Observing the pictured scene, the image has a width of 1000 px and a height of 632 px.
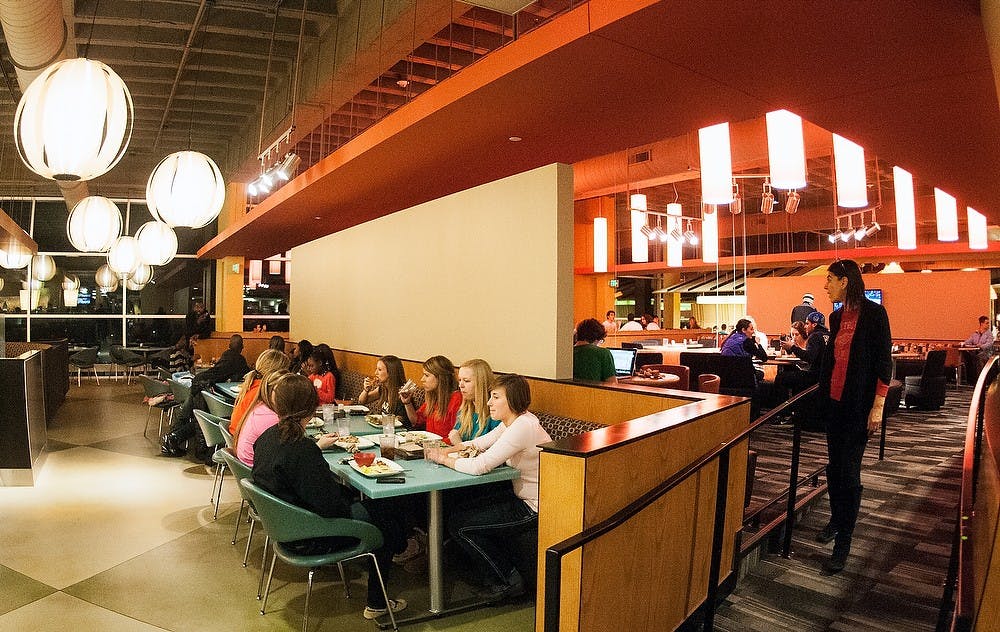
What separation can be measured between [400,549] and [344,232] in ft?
Result: 20.4

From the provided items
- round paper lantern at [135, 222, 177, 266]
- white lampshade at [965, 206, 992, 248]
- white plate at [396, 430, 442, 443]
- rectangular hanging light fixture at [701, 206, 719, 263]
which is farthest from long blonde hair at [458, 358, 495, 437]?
white lampshade at [965, 206, 992, 248]

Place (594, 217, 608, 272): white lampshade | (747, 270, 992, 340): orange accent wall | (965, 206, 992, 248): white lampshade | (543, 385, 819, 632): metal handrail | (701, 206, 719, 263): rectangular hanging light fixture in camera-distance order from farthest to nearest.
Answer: (747, 270, 992, 340): orange accent wall, (594, 217, 608, 272): white lampshade, (701, 206, 719, 263): rectangular hanging light fixture, (965, 206, 992, 248): white lampshade, (543, 385, 819, 632): metal handrail

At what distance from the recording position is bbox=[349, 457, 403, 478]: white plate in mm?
3303

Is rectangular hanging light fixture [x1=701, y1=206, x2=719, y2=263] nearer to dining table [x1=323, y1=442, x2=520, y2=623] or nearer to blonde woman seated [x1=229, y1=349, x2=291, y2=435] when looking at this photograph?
blonde woman seated [x1=229, y1=349, x2=291, y2=435]

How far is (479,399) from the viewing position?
4.21 m

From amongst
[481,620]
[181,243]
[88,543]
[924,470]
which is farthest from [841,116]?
[181,243]

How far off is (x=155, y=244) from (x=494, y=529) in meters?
7.00

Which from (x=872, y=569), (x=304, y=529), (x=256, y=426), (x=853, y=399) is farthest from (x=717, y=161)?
(x=304, y=529)

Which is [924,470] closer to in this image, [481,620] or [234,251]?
[481,620]

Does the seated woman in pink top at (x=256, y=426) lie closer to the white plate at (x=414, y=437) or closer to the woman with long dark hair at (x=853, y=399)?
the white plate at (x=414, y=437)

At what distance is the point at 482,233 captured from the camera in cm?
568

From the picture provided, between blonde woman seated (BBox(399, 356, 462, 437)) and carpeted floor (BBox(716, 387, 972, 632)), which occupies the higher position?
blonde woman seated (BBox(399, 356, 462, 437))

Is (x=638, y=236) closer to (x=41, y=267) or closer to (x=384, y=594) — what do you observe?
(x=384, y=594)

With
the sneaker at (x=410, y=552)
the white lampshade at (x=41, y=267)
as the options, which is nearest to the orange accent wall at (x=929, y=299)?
the sneaker at (x=410, y=552)
